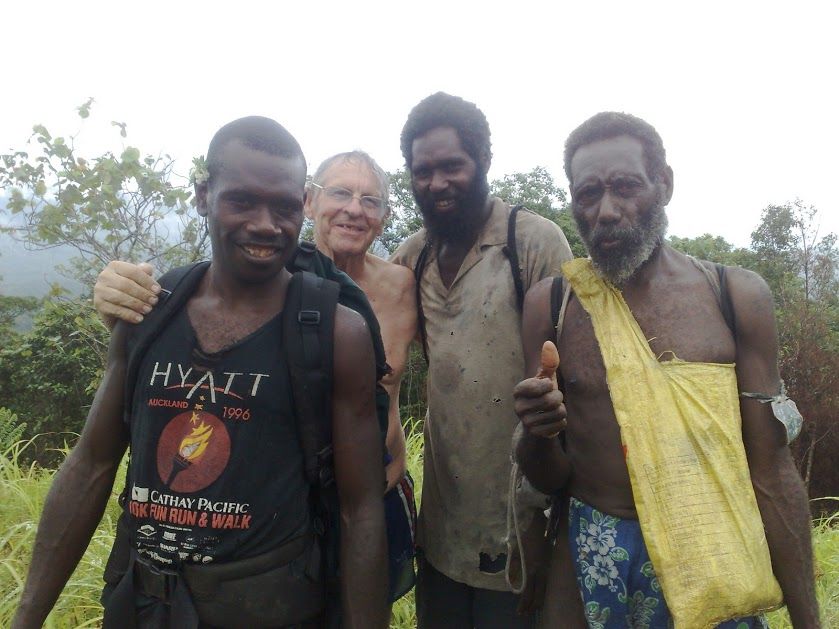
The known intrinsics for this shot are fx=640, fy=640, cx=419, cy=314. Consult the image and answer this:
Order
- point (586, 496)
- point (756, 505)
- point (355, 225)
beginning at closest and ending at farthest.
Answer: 1. point (756, 505)
2. point (586, 496)
3. point (355, 225)

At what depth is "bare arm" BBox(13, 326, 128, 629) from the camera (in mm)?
1742

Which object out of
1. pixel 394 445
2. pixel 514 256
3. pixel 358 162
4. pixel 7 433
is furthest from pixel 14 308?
pixel 514 256

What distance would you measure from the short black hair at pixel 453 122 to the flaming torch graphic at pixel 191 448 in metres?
1.47

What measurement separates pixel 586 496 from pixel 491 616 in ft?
2.56

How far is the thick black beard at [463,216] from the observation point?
2566mm

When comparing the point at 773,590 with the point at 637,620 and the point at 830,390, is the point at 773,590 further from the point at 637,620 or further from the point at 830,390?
the point at 830,390

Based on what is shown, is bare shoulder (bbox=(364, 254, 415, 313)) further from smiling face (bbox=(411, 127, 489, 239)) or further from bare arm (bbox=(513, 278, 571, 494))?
bare arm (bbox=(513, 278, 571, 494))

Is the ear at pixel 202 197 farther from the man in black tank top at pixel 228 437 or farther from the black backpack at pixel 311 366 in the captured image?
the black backpack at pixel 311 366

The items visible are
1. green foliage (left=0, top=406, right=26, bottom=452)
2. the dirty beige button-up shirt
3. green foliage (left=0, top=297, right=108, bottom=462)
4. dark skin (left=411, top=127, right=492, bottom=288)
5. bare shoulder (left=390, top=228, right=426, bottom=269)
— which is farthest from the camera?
green foliage (left=0, top=297, right=108, bottom=462)

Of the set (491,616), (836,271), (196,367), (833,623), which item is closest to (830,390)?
(836,271)

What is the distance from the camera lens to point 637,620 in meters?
1.87

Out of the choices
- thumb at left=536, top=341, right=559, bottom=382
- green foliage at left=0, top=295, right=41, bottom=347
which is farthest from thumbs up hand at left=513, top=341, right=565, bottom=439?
green foliage at left=0, top=295, right=41, bottom=347

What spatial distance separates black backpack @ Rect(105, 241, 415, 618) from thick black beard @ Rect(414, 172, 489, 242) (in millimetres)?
827

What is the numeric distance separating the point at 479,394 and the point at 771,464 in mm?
995
